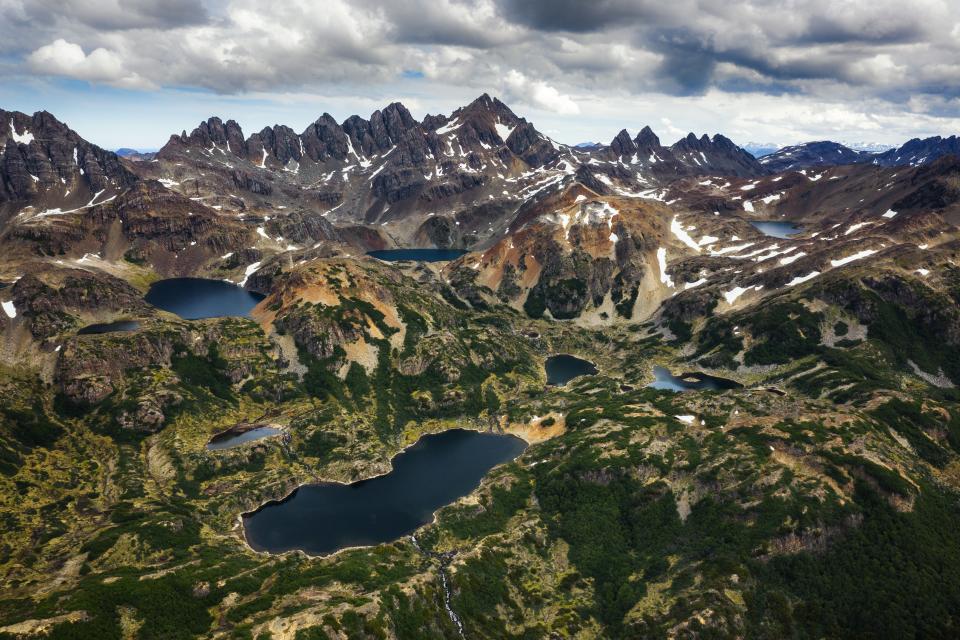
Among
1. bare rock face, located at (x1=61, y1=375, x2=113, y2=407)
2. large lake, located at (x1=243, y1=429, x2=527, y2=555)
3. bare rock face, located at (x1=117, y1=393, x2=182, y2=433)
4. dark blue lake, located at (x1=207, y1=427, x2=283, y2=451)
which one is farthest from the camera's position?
bare rock face, located at (x1=61, y1=375, x2=113, y2=407)

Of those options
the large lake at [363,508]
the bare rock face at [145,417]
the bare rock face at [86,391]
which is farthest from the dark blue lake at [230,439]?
the bare rock face at [86,391]

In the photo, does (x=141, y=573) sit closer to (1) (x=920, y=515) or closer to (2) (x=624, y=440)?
(2) (x=624, y=440)

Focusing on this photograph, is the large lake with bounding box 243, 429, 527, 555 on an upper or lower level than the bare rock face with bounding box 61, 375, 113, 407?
lower

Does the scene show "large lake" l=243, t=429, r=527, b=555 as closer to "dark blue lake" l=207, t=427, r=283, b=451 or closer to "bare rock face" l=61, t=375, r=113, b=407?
"dark blue lake" l=207, t=427, r=283, b=451

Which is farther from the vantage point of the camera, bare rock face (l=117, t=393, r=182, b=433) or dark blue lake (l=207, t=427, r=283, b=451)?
bare rock face (l=117, t=393, r=182, b=433)

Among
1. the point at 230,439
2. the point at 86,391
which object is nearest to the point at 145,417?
the point at 86,391

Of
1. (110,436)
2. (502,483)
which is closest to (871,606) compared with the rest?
(502,483)

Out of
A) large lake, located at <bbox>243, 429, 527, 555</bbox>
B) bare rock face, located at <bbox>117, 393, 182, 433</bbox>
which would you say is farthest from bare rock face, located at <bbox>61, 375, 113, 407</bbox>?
large lake, located at <bbox>243, 429, 527, 555</bbox>

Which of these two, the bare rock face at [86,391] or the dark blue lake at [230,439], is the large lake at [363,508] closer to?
the dark blue lake at [230,439]

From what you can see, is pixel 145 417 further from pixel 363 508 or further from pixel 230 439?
Result: pixel 363 508
